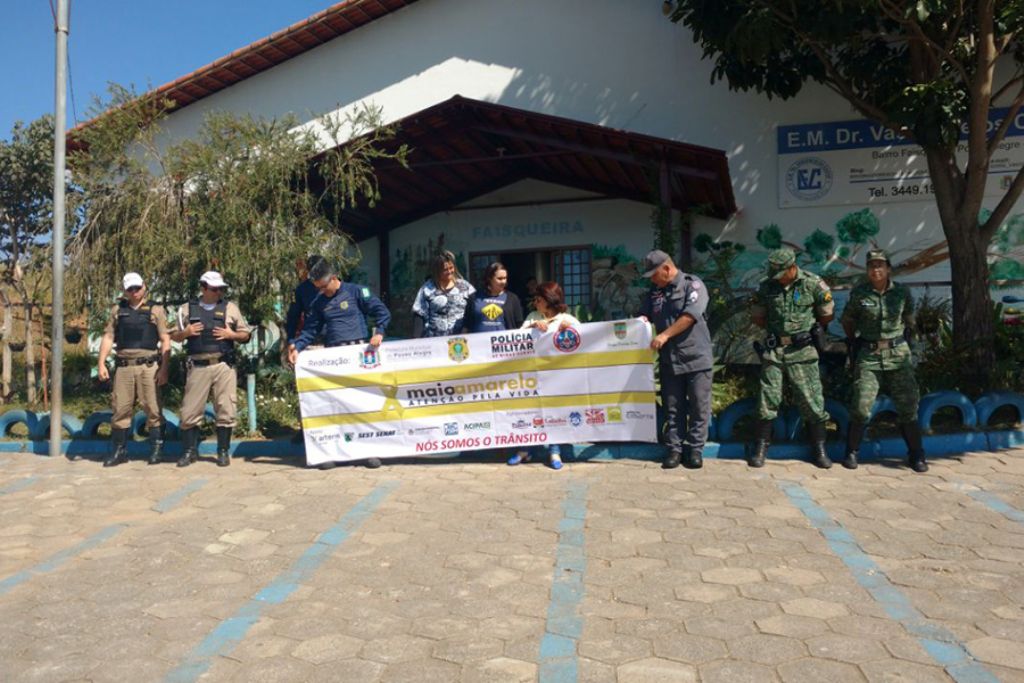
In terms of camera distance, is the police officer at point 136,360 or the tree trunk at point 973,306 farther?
the tree trunk at point 973,306

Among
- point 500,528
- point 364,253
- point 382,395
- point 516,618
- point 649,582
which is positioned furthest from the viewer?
point 364,253

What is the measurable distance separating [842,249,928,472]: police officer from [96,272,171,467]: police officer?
6.12 metres

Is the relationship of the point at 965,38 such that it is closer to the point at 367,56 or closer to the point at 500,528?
the point at 500,528

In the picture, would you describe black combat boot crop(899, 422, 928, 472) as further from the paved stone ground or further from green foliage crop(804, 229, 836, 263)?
green foliage crop(804, 229, 836, 263)

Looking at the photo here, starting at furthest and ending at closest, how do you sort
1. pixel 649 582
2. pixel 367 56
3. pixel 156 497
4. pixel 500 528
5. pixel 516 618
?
pixel 367 56
pixel 156 497
pixel 500 528
pixel 649 582
pixel 516 618

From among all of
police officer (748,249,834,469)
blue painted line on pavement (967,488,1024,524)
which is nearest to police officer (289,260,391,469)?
police officer (748,249,834,469)

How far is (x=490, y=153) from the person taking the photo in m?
12.8

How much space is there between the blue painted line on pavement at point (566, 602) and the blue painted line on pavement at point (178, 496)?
9.72 feet

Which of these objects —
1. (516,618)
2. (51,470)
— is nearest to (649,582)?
(516,618)

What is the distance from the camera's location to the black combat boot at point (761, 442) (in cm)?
679

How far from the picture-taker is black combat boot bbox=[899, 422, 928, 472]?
6.54 meters

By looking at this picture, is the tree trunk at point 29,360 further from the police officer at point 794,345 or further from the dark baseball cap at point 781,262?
the dark baseball cap at point 781,262

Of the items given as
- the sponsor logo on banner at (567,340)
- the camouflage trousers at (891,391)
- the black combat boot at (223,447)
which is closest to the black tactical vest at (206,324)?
the black combat boot at (223,447)

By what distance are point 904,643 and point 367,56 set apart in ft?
37.3
